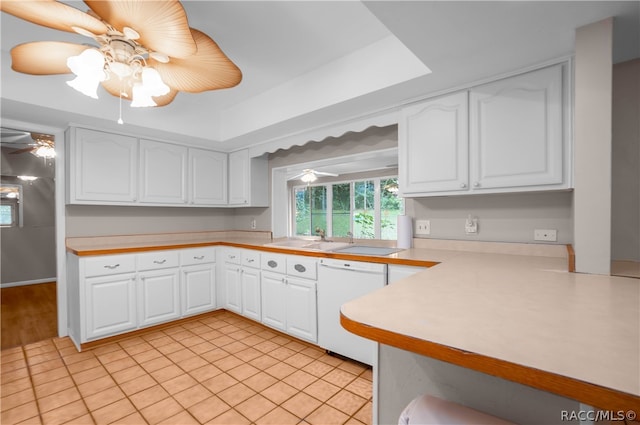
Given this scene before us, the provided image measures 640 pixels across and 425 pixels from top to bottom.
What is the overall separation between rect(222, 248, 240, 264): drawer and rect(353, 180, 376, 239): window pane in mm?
3625

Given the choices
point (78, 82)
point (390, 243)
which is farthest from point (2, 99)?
point (390, 243)

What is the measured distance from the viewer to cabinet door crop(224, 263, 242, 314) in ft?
11.0

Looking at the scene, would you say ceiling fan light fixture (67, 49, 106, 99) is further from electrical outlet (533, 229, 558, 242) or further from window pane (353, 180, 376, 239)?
window pane (353, 180, 376, 239)

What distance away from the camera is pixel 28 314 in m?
3.30

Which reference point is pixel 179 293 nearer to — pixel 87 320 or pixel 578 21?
pixel 87 320

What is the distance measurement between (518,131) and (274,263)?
2.22m

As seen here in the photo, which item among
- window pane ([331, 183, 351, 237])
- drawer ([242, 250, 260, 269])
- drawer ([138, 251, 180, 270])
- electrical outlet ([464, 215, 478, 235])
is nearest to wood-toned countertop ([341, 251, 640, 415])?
electrical outlet ([464, 215, 478, 235])

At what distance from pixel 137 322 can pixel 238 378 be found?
4.74 ft

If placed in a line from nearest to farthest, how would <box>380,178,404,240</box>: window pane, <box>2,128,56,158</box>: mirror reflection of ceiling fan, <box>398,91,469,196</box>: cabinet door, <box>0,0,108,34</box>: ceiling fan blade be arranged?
1. <box>0,0,108,34</box>: ceiling fan blade
2. <box>398,91,469,196</box>: cabinet door
3. <box>2,128,56,158</box>: mirror reflection of ceiling fan
4. <box>380,178,404,240</box>: window pane

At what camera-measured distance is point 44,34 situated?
78.5 inches

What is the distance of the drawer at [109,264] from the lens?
2697 millimetres

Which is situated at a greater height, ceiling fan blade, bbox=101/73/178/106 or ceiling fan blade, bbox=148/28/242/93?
ceiling fan blade, bbox=148/28/242/93

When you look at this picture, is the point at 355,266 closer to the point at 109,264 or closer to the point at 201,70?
the point at 201,70

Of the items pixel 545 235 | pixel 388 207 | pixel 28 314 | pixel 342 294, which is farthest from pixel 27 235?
pixel 388 207
